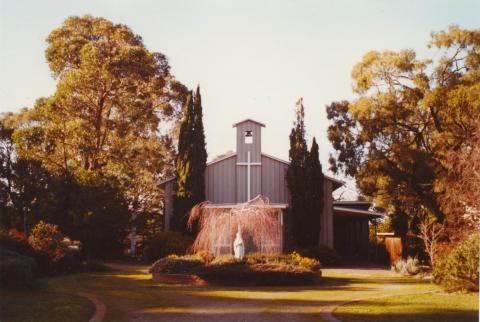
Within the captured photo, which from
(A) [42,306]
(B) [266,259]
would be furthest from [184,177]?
(A) [42,306]

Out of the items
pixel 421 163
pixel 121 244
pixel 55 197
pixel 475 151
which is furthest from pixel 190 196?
pixel 475 151

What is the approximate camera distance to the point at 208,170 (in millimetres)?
29125

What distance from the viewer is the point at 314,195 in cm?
2752

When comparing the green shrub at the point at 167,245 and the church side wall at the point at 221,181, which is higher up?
the church side wall at the point at 221,181

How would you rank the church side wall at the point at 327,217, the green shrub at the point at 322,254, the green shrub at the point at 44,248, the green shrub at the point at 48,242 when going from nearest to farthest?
1. the green shrub at the point at 44,248
2. the green shrub at the point at 48,242
3. the green shrub at the point at 322,254
4. the church side wall at the point at 327,217

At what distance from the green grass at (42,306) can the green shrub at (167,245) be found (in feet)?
40.3

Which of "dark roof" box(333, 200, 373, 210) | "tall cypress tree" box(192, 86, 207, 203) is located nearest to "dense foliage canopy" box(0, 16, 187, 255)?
"tall cypress tree" box(192, 86, 207, 203)

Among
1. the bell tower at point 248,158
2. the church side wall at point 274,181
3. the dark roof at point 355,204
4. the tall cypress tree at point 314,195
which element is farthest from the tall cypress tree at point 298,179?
the dark roof at point 355,204

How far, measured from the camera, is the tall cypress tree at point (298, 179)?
27.2m

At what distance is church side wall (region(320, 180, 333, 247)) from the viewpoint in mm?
28409

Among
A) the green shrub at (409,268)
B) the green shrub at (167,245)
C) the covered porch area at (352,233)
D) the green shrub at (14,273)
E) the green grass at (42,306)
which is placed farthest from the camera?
the covered porch area at (352,233)

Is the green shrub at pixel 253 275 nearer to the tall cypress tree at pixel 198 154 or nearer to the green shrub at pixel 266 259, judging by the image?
the green shrub at pixel 266 259

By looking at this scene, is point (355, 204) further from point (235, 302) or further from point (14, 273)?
point (14, 273)

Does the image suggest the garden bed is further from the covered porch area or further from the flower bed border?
the covered porch area
